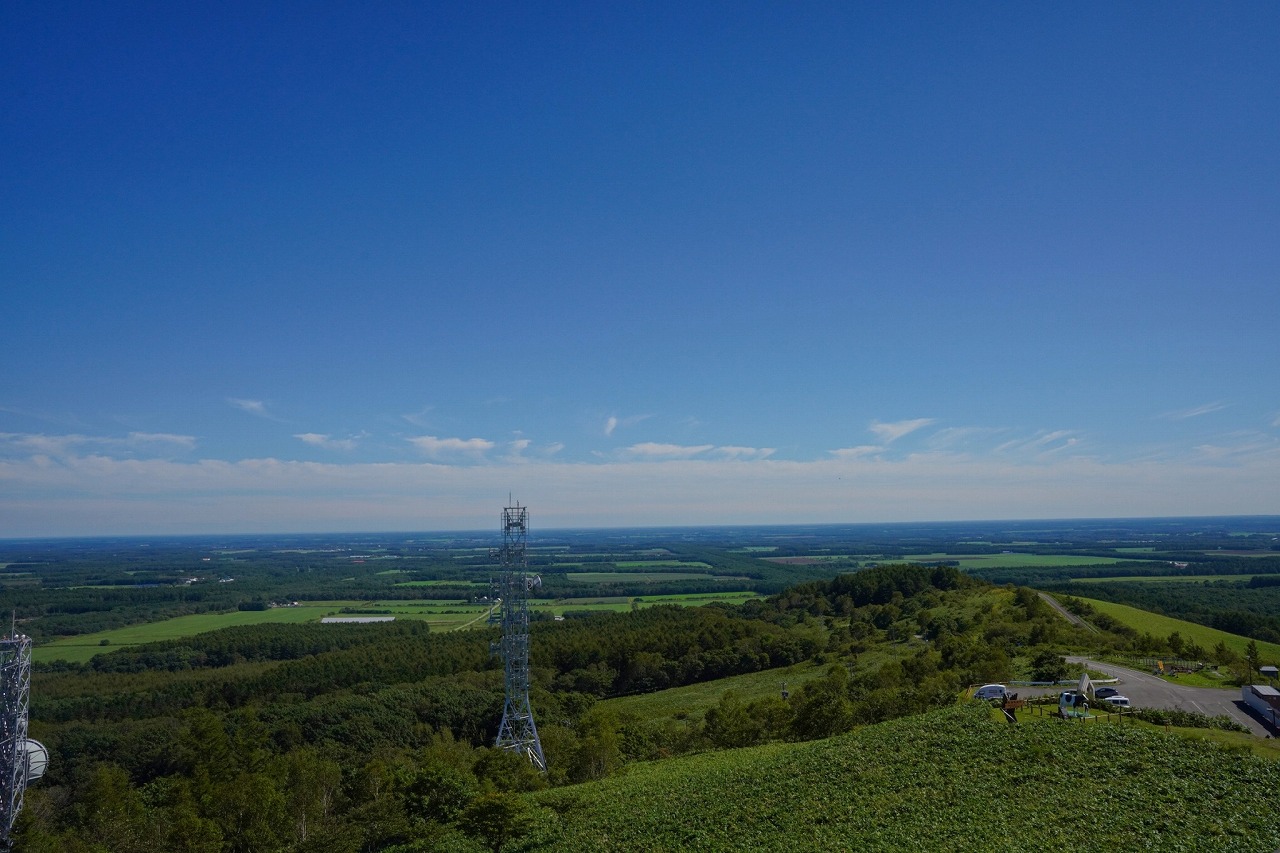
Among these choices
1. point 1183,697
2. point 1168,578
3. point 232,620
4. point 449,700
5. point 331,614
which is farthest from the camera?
point 1168,578

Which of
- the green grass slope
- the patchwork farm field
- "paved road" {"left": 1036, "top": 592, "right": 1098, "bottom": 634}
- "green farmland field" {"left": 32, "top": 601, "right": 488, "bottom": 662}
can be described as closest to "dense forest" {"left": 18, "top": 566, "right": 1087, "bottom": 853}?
"paved road" {"left": 1036, "top": 592, "right": 1098, "bottom": 634}

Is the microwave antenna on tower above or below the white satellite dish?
above

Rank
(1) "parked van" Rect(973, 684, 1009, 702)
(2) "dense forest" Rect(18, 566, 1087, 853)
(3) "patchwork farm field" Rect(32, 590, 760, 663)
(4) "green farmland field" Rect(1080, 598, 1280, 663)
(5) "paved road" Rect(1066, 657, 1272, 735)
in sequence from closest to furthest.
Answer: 1. (5) "paved road" Rect(1066, 657, 1272, 735)
2. (2) "dense forest" Rect(18, 566, 1087, 853)
3. (1) "parked van" Rect(973, 684, 1009, 702)
4. (4) "green farmland field" Rect(1080, 598, 1280, 663)
5. (3) "patchwork farm field" Rect(32, 590, 760, 663)

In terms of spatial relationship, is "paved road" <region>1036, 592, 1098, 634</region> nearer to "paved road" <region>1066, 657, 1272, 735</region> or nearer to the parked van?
"paved road" <region>1066, 657, 1272, 735</region>

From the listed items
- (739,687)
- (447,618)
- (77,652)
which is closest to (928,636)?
(739,687)

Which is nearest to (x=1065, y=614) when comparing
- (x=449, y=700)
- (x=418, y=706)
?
(x=449, y=700)

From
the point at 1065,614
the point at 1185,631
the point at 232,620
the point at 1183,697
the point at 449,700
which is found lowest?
the point at 232,620

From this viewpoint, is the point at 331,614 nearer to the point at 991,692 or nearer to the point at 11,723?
the point at 11,723
